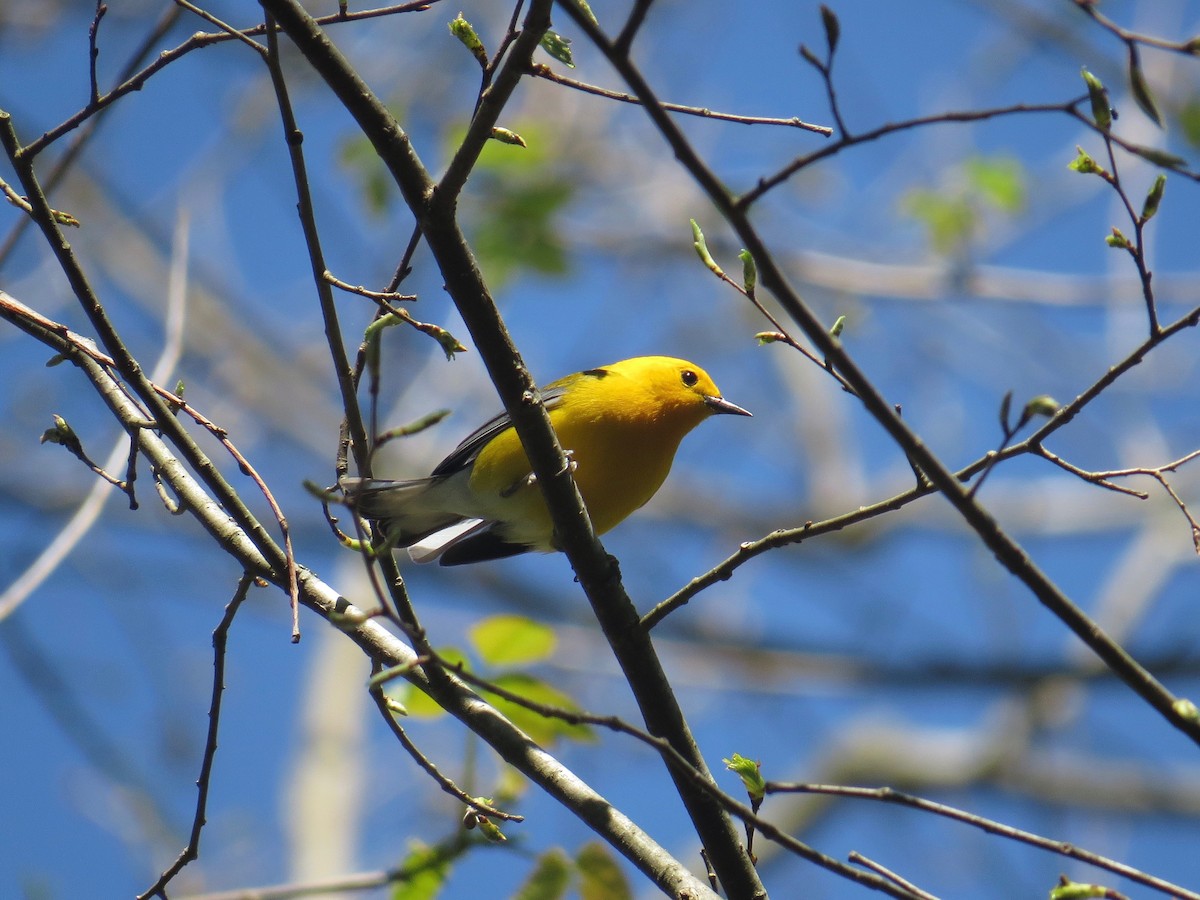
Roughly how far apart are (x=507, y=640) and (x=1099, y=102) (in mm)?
1831

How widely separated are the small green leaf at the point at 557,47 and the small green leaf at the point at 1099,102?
2.90 ft

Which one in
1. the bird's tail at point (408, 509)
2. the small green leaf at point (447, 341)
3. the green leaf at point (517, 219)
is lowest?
the small green leaf at point (447, 341)

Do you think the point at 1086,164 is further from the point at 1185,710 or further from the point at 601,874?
the point at 601,874

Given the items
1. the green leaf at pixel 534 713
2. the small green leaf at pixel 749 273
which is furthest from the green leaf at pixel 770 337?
the green leaf at pixel 534 713

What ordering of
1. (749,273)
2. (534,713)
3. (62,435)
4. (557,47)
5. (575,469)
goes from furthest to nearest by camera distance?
(575,469), (534,713), (62,435), (749,273), (557,47)

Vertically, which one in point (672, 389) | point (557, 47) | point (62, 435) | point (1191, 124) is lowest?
point (62, 435)

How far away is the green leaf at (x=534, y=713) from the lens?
296 cm

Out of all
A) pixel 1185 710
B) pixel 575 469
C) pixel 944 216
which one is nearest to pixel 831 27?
pixel 1185 710

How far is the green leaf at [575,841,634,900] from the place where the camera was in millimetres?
2893

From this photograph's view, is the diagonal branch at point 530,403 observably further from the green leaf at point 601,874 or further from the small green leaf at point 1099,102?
the small green leaf at point 1099,102

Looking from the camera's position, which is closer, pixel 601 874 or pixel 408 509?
pixel 601 874

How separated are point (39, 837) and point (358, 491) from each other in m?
35.4

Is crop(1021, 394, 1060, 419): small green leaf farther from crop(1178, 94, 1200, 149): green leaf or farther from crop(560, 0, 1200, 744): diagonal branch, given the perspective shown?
crop(1178, 94, 1200, 149): green leaf

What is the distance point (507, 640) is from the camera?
305 cm
